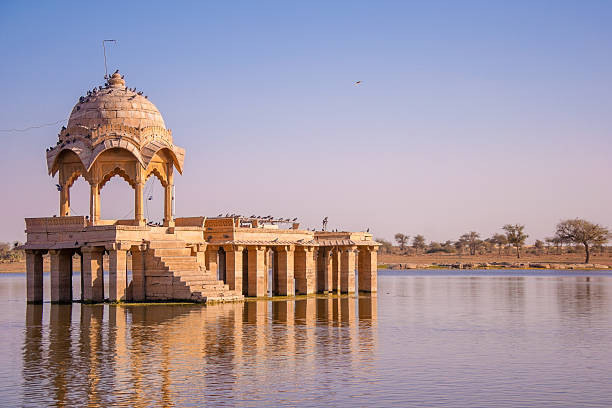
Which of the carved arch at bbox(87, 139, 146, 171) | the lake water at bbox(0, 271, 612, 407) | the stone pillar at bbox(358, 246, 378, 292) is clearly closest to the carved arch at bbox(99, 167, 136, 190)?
the carved arch at bbox(87, 139, 146, 171)

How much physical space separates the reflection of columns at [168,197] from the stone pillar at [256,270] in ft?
17.5

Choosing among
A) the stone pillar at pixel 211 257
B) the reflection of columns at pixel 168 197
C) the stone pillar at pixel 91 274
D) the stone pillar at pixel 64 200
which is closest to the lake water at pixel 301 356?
the stone pillar at pixel 91 274

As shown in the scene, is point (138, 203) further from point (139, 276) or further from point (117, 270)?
point (117, 270)

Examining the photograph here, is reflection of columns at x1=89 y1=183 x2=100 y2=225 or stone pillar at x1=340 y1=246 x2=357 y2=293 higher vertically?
reflection of columns at x1=89 y1=183 x2=100 y2=225

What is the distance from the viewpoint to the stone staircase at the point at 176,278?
2032 inches

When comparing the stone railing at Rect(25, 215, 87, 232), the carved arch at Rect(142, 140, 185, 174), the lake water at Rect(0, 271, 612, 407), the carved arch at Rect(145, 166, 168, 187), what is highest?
the carved arch at Rect(142, 140, 185, 174)

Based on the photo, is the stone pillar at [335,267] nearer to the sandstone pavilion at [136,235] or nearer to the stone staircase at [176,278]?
the sandstone pavilion at [136,235]

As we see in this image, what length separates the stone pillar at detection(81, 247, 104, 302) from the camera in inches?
2073

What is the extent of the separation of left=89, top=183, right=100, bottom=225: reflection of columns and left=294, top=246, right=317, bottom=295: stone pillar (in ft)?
46.1

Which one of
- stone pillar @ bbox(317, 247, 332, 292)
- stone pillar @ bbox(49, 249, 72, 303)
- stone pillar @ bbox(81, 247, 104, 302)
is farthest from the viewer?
stone pillar @ bbox(317, 247, 332, 292)

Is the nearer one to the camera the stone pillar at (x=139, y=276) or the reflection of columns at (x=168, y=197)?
the stone pillar at (x=139, y=276)

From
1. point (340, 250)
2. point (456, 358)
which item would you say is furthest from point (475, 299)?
point (456, 358)

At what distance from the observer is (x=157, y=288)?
172 ft

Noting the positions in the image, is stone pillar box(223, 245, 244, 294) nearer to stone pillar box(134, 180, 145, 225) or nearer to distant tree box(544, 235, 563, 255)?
stone pillar box(134, 180, 145, 225)
